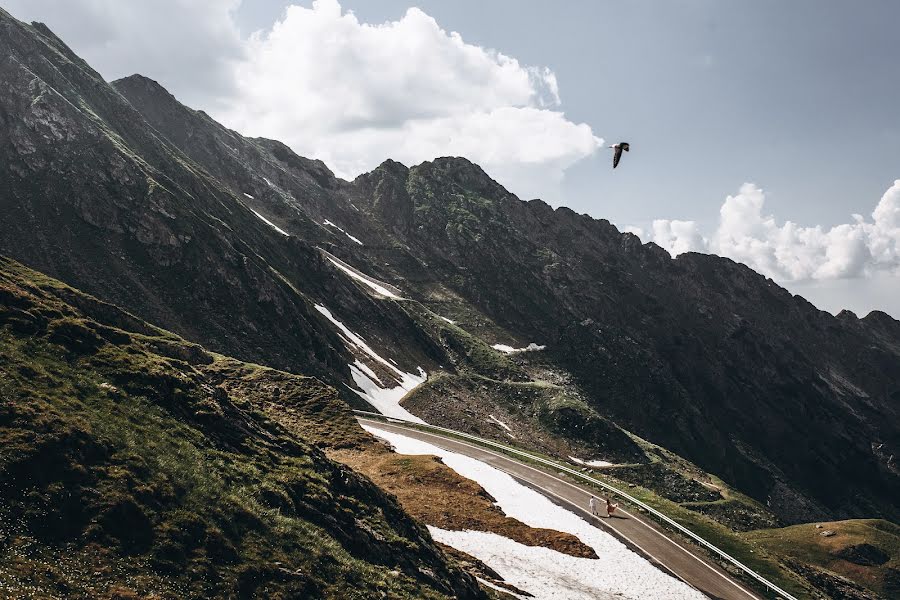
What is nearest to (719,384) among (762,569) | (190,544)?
(762,569)

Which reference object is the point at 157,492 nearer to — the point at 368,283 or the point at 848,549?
the point at 848,549

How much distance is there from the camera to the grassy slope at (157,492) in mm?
14969

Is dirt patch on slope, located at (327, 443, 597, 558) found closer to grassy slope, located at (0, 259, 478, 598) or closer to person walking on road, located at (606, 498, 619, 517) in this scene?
person walking on road, located at (606, 498, 619, 517)

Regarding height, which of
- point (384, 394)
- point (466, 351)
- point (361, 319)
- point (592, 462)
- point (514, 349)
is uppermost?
point (514, 349)

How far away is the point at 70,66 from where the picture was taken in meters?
147

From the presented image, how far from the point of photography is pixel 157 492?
59.1 feet

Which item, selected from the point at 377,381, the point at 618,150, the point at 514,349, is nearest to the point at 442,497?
the point at 618,150

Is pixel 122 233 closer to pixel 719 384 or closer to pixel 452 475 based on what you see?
pixel 452 475

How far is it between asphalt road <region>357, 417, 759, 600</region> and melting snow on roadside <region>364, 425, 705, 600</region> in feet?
4.98

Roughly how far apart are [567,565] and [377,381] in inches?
3039

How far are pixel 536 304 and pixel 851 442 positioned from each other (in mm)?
122422

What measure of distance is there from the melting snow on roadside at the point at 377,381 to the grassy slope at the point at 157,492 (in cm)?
7041

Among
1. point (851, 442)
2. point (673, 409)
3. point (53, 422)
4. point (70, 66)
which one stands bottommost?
point (53, 422)

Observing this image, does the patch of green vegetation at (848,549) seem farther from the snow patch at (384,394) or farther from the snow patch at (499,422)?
the snow patch at (384,394)
